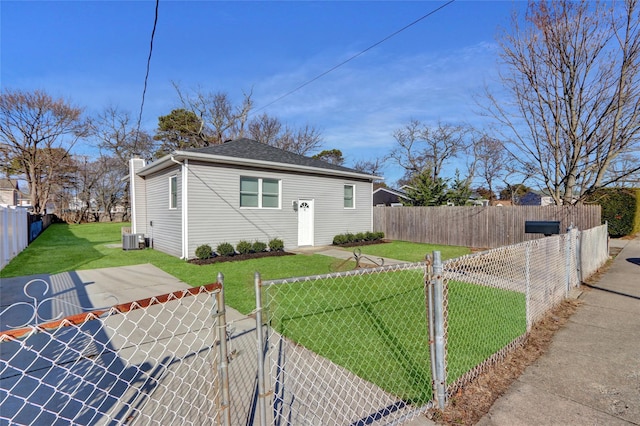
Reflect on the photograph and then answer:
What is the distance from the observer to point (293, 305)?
5281 mm

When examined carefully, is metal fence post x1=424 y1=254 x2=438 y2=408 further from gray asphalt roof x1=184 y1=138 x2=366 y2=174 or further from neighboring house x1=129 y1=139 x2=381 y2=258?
gray asphalt roof x1=184 y1=138 x2=366 y2=174

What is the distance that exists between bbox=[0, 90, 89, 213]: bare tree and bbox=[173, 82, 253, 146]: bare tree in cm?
876

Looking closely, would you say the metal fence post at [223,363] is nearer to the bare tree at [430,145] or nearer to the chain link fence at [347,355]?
the chain link fence at [347,355]

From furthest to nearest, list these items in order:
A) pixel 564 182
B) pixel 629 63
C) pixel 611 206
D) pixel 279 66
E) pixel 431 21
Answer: pixel 611 206 < pixel 279 66 < pixel 564 182 < pixel 629 63 < pixel 431 21

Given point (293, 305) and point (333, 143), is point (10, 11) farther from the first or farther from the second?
point (333, 143)

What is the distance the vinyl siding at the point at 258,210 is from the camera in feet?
34.7

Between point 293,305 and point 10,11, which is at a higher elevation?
point 10,11

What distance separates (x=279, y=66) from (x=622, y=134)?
1313 cm

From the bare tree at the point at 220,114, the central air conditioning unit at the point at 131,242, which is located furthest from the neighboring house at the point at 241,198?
the bare tree at the point at 220,114

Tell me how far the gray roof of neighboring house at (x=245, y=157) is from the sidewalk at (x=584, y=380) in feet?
32.2

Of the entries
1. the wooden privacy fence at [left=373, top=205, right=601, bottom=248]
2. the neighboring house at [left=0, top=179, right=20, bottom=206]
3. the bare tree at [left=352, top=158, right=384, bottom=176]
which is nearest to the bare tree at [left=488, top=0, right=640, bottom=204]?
the wooden privacy fence at [left=373, top=205, right=601, bottom=248]

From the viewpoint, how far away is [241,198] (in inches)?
459

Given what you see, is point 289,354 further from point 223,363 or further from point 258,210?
point 258,210

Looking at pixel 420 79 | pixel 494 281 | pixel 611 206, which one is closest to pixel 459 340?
pixel 494 281
